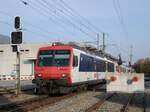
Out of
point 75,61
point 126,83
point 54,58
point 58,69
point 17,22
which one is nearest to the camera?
point 17,22

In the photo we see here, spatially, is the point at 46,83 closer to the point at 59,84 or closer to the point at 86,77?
the point at 59,84

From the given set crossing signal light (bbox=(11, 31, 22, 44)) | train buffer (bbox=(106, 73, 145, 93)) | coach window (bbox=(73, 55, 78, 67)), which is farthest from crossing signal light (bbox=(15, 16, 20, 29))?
train buffer (bbox=(106, 73, 145, 93))

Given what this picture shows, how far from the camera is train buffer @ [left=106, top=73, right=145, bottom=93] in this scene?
75.4 ft

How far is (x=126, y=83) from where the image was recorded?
23.4m

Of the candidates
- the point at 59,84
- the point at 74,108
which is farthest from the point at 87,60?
the point at 74,108

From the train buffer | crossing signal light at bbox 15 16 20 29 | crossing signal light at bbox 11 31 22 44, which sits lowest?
the train buffer

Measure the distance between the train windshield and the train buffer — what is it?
112 inches

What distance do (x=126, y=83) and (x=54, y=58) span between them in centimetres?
451

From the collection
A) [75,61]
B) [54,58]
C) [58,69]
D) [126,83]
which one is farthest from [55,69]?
[126,83]

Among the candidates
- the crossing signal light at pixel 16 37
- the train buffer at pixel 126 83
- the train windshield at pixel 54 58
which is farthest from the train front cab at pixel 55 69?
the train buffer at pixel 126 83

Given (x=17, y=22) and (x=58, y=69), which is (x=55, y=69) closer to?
(x=58, y=69)

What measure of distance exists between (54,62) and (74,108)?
276 inches

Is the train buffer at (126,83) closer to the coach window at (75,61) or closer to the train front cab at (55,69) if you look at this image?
the coach window at (75,61)

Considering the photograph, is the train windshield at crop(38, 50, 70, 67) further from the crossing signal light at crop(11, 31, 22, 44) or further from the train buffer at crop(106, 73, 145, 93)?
the train buffer at crop(106, 73, 145, 93)
